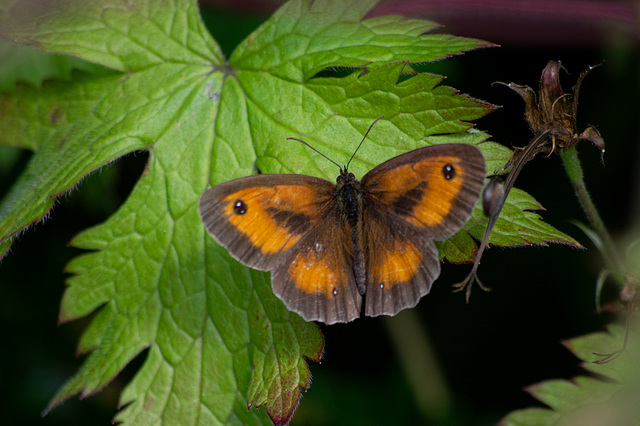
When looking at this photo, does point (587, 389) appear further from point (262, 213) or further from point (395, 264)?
point (262, 213)

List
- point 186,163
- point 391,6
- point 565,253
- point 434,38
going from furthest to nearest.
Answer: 1. point 565,253
2. point 391,6
3. point 186,163
4. point 434,38

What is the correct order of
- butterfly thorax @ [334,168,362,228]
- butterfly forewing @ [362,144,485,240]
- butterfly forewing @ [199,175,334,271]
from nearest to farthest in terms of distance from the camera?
butterfly forewing @ [362,144,485,240] < butterfly forewing @ [199,175,334,271] < butterfly thorax @ [334,168,362,228]

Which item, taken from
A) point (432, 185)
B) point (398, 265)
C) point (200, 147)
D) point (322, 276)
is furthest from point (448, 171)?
point (200, 147)

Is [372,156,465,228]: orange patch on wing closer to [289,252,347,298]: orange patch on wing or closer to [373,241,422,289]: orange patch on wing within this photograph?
[373,241,422,289]: orange patch on wing

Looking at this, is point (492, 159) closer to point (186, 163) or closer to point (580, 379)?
point (580, 379)

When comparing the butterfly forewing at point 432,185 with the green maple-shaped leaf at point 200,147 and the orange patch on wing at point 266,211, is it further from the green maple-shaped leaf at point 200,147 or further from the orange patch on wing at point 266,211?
the orange patch on wing at point 266,211

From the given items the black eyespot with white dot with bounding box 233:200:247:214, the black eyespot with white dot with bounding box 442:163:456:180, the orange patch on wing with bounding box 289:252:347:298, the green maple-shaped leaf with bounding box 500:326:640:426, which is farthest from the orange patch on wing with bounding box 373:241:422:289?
the green maple-shaped leaf with bounding box 500:326:640:426

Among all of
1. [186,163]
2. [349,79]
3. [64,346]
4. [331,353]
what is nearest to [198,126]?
[186,163]
